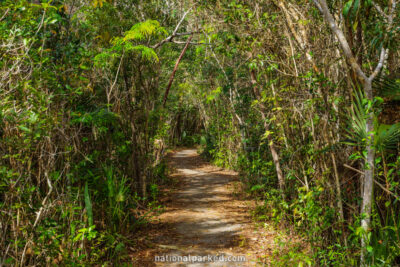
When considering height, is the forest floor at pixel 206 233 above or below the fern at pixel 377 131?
below

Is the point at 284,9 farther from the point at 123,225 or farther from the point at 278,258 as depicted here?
the point at 123,225

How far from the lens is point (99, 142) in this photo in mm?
5402

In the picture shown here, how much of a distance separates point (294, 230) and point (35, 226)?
392cm

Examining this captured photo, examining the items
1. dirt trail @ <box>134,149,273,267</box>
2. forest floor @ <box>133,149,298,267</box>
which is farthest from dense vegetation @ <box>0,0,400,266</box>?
dirt trail @ <box>134,149,273,267</box>

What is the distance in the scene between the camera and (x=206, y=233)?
588 cm

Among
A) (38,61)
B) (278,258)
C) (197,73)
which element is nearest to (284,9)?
(38,61)

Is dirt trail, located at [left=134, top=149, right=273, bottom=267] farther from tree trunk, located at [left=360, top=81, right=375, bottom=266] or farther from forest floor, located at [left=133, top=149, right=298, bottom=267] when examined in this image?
tree trunk, located at [left=360, top=81, right=375, bottom=266]

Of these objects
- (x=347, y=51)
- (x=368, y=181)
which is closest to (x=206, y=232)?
(x=368, y=181)

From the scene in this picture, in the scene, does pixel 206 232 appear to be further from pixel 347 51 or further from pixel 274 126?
pixel 347 51

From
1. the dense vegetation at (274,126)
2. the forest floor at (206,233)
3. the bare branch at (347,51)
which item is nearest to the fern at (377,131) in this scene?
the dense vegetation at (274,126)

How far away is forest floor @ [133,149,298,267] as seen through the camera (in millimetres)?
4883

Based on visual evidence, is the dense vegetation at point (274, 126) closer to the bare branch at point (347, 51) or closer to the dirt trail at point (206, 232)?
the bare branch at point (347, 51)

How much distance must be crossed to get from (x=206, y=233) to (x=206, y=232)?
55 millimetres

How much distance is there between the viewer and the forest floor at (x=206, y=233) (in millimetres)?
4883
